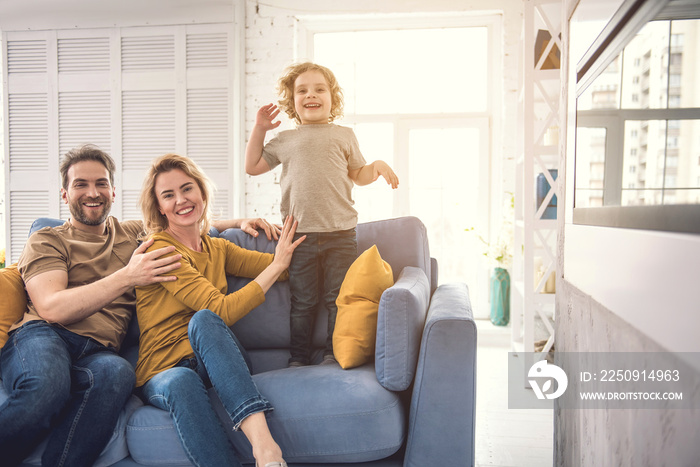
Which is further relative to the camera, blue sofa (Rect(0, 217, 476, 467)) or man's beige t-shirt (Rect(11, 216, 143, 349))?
man's beige t-shirt (Rect(11, 216, 143, 349))

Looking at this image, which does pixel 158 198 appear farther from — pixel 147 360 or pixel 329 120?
pixel 329 120

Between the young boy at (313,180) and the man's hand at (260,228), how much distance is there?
10 cm

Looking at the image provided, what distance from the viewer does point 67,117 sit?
4.05 metres

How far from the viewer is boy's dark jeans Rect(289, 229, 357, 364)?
192 cm

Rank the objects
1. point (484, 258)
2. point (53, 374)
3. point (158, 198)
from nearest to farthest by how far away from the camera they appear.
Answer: point (53, 374) → point (158, 198) → point (484, 258)

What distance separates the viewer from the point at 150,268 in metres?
1.59

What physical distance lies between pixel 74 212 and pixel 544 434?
2102 millimetres

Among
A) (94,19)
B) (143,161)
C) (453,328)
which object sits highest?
(94,19)

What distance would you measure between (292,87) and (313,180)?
1.67 ft

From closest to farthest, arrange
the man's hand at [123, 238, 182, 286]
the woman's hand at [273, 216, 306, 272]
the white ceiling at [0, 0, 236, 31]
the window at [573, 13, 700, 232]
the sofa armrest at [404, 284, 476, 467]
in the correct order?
the window at [573, 13, 700, 232]
the sofa armrest at [404, 284, 476, 467]
the man's hand at [123, 238, 182, 286]
the woman's hand at [273, 216, 306, 272]
the white ceiling at [0, 0, 236, 31]

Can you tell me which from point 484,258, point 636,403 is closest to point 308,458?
point 636,403

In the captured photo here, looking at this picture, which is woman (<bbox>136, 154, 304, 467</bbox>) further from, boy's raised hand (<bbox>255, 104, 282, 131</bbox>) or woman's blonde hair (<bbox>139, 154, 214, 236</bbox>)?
boy's raised hand (<bbox>255, 104, 282, 131</bbox>)

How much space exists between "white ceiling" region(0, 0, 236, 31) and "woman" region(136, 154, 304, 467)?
2.61m

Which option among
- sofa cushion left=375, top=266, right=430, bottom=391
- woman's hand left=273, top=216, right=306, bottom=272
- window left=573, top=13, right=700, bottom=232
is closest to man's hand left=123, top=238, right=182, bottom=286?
woman's hand left=273, top=216, right=306, bottom=272
